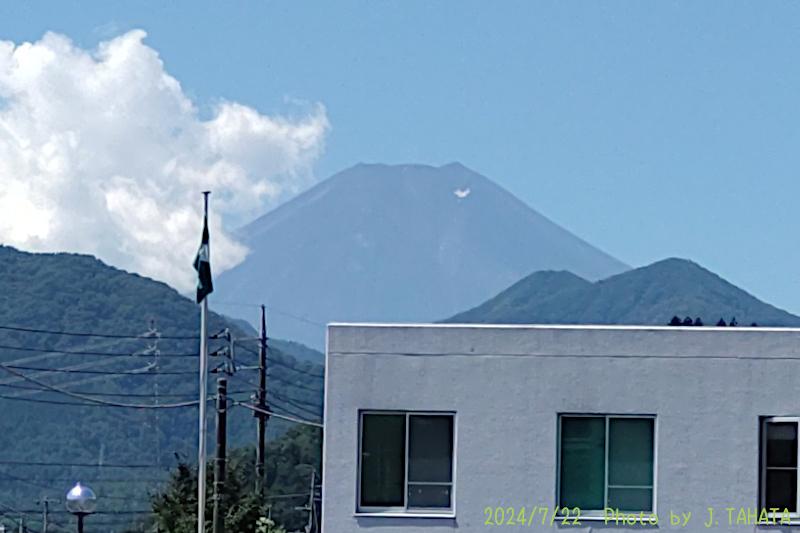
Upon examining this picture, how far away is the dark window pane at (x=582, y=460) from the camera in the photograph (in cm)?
2211

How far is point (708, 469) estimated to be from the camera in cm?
2181

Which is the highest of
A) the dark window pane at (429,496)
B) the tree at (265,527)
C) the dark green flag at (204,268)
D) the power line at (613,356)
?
the dark green flag at (204,268)

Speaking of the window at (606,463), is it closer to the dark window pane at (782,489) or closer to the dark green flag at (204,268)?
the dark window pane at (782,489)

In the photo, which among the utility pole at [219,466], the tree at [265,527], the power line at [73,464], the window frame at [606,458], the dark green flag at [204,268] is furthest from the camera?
the power line at [73,464]

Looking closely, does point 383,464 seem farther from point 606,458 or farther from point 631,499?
point 631,499

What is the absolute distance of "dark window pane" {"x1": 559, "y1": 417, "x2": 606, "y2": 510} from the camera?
2211cm

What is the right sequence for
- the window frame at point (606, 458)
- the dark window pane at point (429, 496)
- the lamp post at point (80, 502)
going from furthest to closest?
1. the lamp post at point (80, 502)
2. the dark window pane at point (429, 496)
3. the window frame at point (606, 458)

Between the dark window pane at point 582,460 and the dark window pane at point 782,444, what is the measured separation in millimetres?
2379

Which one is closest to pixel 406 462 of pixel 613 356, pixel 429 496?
pixel 429 496

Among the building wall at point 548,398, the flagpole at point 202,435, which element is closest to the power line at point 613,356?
the building wall at point 548,398

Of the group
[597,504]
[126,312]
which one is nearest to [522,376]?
[597,504]

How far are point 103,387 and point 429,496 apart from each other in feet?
359

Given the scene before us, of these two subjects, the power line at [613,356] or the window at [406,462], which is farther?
the window at [406,462]

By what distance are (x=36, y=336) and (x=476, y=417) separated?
122 metres
